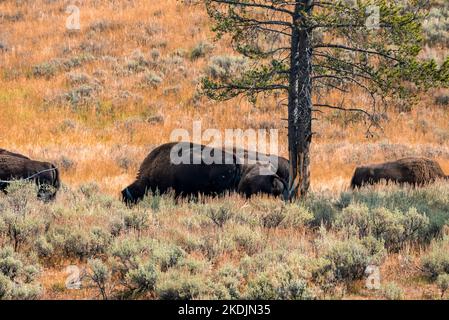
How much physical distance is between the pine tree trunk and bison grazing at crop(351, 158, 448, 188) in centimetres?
246

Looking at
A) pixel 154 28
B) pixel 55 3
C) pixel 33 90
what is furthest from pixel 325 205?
pixel 55 3

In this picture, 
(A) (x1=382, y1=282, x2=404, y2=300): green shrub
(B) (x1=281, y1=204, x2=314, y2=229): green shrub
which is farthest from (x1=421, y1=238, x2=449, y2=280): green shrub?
(B) (x1=281, y1=204, x2=314, y2=229): green shrub

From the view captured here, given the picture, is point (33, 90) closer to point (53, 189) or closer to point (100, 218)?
point (53, 189)

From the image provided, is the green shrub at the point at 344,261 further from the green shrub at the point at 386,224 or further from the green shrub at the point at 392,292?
the green shrub at the point at 386,224

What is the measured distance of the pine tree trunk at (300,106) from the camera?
1193 cm

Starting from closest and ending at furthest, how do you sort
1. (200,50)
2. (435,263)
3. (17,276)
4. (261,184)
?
(17,276) → (435,263) → (261,184) → (200,50)

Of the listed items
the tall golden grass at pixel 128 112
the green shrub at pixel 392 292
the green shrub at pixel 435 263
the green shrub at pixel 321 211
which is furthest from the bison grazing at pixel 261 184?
the green shrub at pixel 392 292

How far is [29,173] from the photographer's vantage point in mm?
12406

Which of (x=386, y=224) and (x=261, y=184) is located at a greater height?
(x=386, y=224)

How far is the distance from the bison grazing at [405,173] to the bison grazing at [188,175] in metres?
2.92

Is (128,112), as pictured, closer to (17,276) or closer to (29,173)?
(29,173)

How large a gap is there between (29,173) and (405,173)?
305 inches

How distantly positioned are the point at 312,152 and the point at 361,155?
1.46 metres

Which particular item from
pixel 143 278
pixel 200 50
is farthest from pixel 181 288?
pixel 200 50
